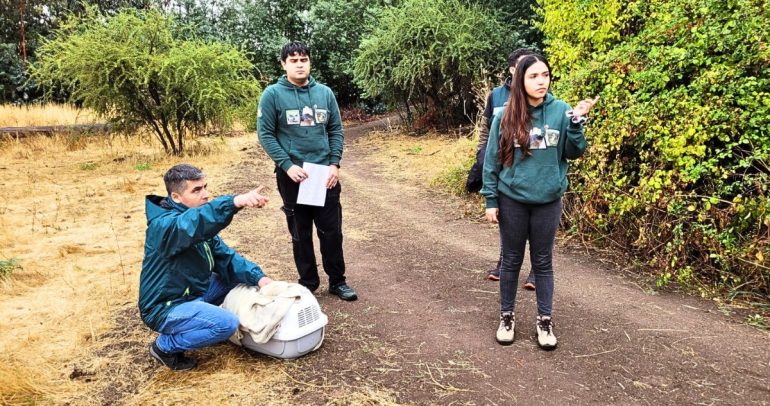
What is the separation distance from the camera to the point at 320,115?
13.1 feet

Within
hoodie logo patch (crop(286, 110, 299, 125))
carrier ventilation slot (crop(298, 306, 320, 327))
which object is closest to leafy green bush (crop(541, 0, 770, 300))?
carrier ventilation slot (crop(298, 306, 320, 327))

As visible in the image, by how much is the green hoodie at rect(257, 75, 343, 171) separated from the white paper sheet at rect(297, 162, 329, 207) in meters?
0.08

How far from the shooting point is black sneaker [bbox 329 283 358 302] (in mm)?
4225

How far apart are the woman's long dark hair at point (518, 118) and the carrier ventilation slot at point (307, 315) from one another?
146 centimetres

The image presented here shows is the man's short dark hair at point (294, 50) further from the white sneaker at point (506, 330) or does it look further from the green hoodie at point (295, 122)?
the white sneaker at point (506, 330)

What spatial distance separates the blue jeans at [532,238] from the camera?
10.7 feet

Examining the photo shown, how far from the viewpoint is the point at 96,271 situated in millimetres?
5086

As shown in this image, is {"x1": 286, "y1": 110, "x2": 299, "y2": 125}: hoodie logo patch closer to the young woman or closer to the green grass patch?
the young woman

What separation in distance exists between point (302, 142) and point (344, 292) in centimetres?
120

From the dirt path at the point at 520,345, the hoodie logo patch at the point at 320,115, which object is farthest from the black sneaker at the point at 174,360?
the hoodie logo patch at the point at 320,115

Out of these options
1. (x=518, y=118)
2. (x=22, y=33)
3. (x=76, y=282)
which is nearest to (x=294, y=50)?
(x=518, y=118)

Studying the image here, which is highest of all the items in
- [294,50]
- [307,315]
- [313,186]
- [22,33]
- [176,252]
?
[22,33]

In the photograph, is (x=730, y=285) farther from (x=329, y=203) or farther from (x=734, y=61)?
(x=329, y=203)

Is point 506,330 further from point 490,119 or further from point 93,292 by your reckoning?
point 93,292
